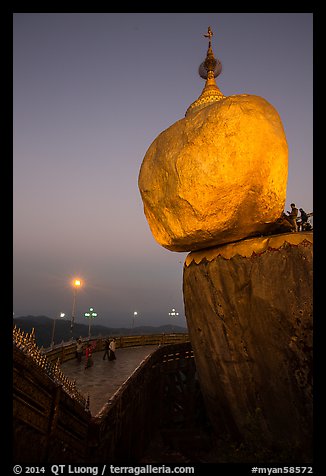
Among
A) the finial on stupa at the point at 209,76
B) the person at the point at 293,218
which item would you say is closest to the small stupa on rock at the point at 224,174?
the person at the point at 293,218

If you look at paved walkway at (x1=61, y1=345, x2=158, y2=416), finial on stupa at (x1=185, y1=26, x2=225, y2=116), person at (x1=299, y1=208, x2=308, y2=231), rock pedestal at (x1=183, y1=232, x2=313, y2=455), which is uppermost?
finial on stupa at (x1=185, y1=26, x2=225, y2=116)

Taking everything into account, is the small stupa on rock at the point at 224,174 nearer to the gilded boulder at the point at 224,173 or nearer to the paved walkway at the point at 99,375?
the gilded boulder at the point at 224,173

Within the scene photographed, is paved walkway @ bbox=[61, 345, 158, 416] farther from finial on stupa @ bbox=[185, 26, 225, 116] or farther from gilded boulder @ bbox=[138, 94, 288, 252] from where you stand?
finial on stupa @ bbox=[185, 26, 225, 116]

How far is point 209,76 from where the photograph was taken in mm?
10344

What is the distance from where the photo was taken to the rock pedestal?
6.07 meters

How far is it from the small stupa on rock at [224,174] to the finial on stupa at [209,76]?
6.66ft

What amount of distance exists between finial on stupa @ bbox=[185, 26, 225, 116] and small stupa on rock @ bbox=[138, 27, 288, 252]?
2.03 m

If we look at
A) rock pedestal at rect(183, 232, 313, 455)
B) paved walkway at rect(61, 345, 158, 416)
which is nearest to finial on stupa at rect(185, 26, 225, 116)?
rock pedestal at rect(183, 232, 313, 455)

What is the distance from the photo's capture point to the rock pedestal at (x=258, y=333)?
239 inches

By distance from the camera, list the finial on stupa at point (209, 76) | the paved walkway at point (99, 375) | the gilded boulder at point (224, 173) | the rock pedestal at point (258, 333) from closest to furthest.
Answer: the rock pedestal at point (258, 333), the gilded boulder at point (224, 173), the paved walkway at point (99, 375), the finial on stupa at point (209, 76)

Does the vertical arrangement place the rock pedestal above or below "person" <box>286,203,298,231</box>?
below

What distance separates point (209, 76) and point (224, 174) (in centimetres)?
576
